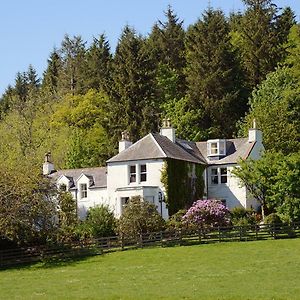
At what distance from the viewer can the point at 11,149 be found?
2940 inches

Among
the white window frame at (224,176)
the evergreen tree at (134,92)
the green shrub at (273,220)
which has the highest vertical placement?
the evergreen tree at (134,92)

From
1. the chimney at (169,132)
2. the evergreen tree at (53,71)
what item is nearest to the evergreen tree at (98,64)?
the evergreen tree at (53,71)

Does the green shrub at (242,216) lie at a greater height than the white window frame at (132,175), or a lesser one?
lesser

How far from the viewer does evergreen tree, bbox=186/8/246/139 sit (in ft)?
233

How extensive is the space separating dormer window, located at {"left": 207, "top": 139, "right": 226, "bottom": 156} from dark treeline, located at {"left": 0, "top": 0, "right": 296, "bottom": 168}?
13.2 meters

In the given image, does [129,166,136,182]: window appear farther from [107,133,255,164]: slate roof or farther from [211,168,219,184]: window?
[211,168,219,184]: window

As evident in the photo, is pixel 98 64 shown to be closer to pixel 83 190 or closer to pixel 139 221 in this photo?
pixel 83 190

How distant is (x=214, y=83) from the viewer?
71.4m

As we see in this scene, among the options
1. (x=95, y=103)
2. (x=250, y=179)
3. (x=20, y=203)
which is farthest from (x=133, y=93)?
(x=20, y=203)

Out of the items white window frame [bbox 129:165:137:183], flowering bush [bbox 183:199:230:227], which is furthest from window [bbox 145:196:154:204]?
flowering bush [bbox 183:199:230:227]

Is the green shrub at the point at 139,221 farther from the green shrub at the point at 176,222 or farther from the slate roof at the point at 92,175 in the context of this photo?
the slate roof at the point at 92,175

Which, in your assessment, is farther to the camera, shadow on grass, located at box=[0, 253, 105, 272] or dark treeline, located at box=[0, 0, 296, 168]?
dark treeline, located at box=[0, 0, 296, 168]

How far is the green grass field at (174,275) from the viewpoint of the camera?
2392 cm

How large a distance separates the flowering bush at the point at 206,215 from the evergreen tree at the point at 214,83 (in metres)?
25.4
